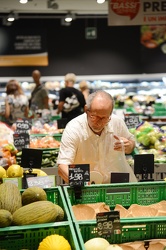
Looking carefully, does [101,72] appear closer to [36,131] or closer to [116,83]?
[116,83]

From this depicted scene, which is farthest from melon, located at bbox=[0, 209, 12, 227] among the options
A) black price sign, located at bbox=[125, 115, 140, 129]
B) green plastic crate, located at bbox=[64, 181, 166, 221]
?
black price sign, located at bbox=[125, 115, 140, 129]

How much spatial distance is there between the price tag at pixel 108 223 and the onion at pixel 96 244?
0.07 meters

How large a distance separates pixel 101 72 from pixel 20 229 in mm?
11714

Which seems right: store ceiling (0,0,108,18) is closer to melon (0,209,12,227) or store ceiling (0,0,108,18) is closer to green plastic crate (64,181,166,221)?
green plastic crate (64,181,166,221)

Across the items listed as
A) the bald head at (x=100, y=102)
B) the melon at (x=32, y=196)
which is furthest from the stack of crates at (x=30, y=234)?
the bald head at (x=100, y=102)

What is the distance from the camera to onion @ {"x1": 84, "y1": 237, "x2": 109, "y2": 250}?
2385 mm

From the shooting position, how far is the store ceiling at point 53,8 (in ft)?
34.2

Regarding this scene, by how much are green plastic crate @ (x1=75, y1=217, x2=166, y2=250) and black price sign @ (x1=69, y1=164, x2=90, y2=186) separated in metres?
0.62

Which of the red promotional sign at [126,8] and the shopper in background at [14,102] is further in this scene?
the shopper in background at [14,102]

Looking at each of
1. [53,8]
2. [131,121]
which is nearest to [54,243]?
[131,121]

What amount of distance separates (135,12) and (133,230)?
4936 mm

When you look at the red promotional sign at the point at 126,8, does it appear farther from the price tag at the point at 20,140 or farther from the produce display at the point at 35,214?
the produce display at the point at 35,214

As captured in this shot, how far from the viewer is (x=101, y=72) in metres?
13.9

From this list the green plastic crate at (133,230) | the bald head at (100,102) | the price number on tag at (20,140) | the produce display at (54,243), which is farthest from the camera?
A: the price number on tag at (20,140)
